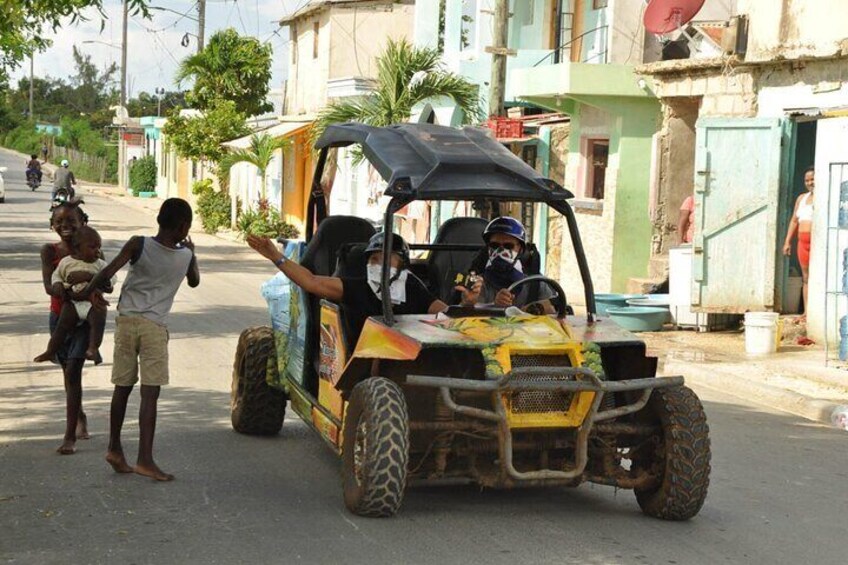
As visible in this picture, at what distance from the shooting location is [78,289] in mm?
9195

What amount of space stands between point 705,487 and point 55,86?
151 m

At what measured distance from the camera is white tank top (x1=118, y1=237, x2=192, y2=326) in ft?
27.2

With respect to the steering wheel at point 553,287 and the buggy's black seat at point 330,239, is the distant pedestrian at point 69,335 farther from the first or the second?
the steering wheel at point 553,287

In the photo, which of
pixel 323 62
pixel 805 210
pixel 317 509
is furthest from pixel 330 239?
pixel 323 62

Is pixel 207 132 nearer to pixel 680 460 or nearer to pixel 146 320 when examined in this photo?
pixel 146 320

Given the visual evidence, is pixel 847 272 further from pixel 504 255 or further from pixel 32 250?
pixel 32 250

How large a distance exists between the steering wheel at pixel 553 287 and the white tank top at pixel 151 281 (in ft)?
6.41

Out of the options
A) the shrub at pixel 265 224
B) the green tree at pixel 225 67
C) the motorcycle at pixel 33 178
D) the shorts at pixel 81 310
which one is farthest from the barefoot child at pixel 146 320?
the motorcycle at pixel 33 178

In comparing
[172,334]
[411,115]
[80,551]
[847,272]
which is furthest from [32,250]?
[80,551]

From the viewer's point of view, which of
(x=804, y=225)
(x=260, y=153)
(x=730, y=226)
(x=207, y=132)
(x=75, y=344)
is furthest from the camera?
(x=207, y=132)

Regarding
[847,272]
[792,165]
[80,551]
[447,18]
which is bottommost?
[80,551]

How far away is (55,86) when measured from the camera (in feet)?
496

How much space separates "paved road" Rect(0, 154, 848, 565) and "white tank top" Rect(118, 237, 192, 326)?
981mm

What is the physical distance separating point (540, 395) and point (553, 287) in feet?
3.33
